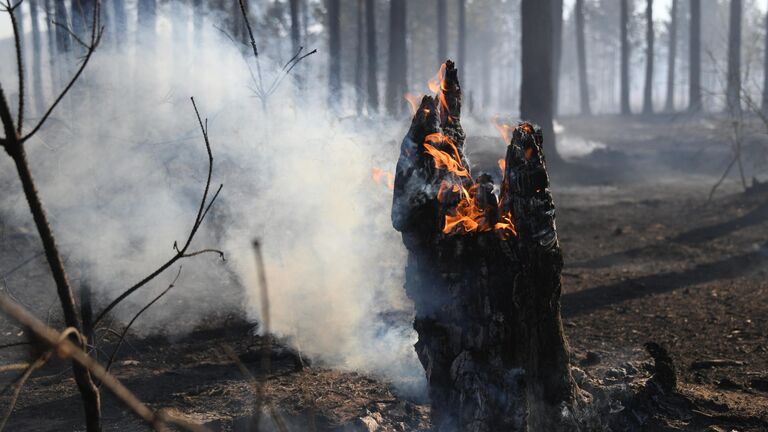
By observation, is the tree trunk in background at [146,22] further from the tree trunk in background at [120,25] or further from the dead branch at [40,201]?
the dead branch at [40,201]

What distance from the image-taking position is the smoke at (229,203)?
647 cm

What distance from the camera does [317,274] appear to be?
6523 mm

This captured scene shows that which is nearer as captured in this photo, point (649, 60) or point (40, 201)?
point (40, 201)

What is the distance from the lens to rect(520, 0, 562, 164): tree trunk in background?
17.8 m

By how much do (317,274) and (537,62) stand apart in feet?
44.3

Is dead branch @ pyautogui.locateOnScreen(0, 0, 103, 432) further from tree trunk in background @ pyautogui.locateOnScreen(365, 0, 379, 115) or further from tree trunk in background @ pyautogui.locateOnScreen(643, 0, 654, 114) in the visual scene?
tree trunk in background @ pyautogui.locateOnScreen(643, 0, 654, 114)

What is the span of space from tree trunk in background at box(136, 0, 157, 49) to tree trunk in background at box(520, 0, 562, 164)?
32.5ft

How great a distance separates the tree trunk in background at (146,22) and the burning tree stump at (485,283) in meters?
6.66

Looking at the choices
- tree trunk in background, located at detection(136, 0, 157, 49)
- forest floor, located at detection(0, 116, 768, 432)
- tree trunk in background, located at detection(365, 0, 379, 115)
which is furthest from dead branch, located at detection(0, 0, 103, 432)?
tree trunk in background, located at detection(365, 0, 379, 115)

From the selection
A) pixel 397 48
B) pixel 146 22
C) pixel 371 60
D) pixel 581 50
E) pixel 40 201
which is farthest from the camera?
pixel 581 50

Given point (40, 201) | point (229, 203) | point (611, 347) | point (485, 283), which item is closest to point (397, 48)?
point (229, 203)

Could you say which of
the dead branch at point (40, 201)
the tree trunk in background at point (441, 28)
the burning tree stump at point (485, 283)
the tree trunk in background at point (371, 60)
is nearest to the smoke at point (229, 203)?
the burning tree stump at point (485, 283)

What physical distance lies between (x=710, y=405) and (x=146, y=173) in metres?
5.83

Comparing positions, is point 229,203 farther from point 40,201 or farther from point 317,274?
point 40,201
